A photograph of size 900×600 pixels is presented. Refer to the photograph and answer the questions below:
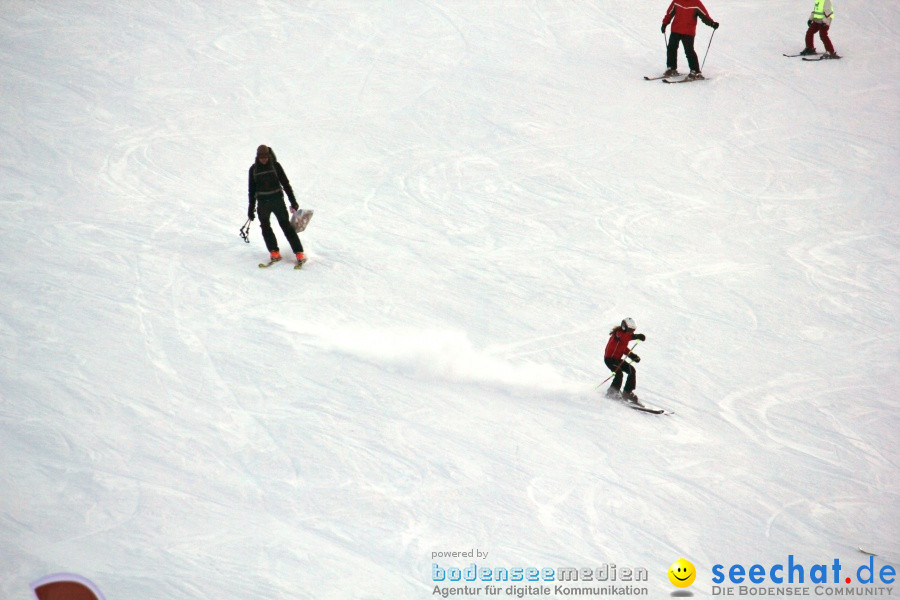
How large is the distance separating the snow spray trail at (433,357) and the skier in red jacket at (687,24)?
9075 millimetres

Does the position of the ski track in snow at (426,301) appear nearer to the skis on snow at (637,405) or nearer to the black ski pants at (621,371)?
the skis on snow at (637,405)

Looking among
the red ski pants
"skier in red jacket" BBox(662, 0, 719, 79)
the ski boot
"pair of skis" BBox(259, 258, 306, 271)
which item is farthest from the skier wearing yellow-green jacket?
"pair of skis" BBox(259, 258, 306, 271)

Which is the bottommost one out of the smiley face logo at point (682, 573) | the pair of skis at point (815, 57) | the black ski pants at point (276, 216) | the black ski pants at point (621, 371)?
the smiley face logo at point (682, 573)

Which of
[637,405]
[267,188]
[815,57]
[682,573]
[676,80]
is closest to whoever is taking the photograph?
[682,573]

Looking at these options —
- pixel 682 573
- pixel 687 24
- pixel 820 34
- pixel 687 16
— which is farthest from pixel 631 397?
pixel 820 34

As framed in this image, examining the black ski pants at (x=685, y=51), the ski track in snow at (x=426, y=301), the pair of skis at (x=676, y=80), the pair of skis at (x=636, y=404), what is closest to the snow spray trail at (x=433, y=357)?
the ski track in snow at (x=426, y=301)

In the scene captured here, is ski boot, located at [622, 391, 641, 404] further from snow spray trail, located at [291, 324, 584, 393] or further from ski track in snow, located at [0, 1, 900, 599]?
snow spray trail, located at [291, 324, 584, 393]

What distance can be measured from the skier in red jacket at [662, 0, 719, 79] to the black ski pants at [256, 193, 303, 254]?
29.6 feet

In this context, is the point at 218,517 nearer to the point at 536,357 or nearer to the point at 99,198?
the point at 536,357

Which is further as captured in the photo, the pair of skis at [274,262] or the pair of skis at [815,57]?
the pair of skis at [815,57]

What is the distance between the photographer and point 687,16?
557 inches

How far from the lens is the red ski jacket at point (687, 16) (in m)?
14.1

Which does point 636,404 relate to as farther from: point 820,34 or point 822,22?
point 820,34

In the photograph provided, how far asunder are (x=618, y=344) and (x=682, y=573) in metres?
2.31
